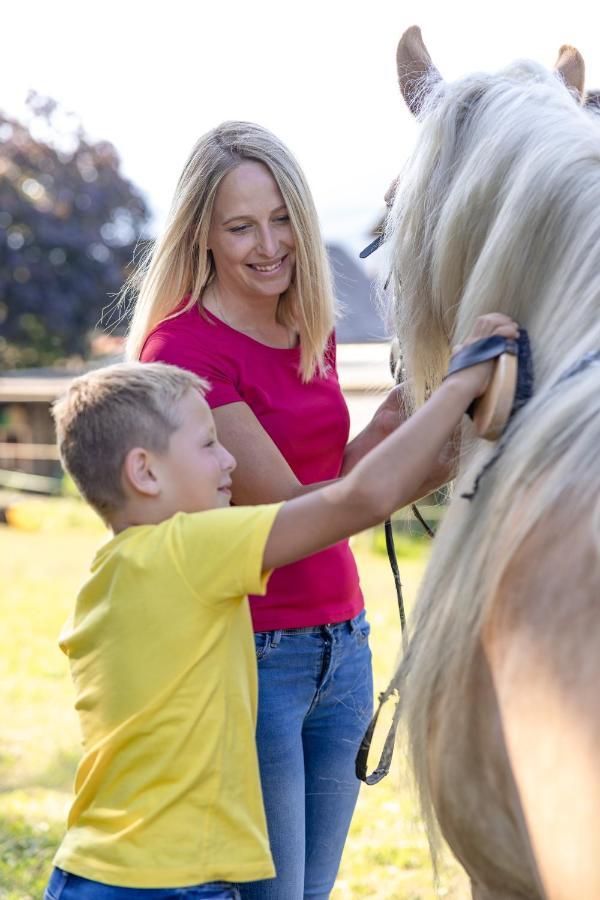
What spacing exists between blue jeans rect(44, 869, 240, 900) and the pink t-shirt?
53 centimetres

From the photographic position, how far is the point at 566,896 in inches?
42.6

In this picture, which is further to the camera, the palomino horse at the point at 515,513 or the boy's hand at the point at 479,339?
the boy's hand at the point at 479,339

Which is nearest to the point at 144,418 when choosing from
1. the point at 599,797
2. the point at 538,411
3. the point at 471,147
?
the point at 538,411

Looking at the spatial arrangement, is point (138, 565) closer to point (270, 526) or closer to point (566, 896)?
point (270, 526)

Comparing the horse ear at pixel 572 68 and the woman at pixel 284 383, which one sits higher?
the horse ear at pixel 572 68

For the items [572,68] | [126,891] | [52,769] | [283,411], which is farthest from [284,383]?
[52,769]

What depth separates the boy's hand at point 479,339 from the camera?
1378 mm

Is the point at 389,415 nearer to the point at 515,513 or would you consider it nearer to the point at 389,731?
the point at 389,731

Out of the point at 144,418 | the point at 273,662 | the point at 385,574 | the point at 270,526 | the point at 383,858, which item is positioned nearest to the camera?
the point at 270,526

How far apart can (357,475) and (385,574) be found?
29.9 ft

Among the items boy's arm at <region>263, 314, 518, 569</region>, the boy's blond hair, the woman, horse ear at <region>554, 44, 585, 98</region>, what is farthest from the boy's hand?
horse ear at <region>554, 44, 585, 98</region>

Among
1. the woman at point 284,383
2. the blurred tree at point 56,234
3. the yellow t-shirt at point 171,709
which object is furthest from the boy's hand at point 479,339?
the blurred tree at point 56,234

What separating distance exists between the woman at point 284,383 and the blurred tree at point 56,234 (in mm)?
21587

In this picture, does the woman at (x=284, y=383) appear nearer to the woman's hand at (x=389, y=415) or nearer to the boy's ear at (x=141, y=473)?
the woman's hand at (x=389, y=415)
